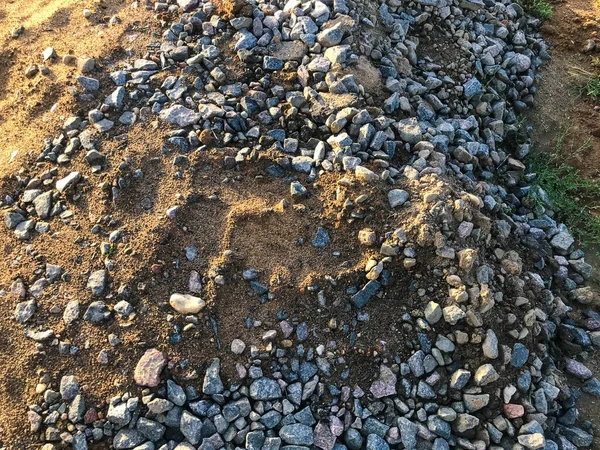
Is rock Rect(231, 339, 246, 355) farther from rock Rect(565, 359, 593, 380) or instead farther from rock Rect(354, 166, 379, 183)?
rock Rect(565, 359, 593, 380)

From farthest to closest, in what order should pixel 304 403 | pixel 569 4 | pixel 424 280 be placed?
pixel 569 4 < pixel 424 280 < pixel 304 403

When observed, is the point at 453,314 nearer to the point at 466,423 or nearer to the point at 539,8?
the point at 466,423

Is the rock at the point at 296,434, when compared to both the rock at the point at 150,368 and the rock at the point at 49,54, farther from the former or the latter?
the rock at the point at 49,54

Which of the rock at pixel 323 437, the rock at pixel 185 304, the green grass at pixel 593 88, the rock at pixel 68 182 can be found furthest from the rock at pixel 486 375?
the green grass at pixel 593 88

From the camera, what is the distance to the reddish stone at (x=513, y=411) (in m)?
3.18

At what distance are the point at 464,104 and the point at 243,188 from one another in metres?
2.11

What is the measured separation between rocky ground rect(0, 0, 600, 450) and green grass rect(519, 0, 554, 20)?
2.01 m

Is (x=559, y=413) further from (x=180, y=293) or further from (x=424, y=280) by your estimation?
(x=180, y=293)

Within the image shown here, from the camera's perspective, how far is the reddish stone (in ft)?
10.4

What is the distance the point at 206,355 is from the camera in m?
3.15

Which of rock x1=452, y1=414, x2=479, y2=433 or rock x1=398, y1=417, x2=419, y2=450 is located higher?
rock x1=398, y1=417, x2=419, y2=450

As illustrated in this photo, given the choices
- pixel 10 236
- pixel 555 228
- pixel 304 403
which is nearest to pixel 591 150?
pixel 555 228

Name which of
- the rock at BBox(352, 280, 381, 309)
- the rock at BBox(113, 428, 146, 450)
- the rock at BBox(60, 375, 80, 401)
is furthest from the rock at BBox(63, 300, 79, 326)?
the rock at BBox(352, 280, 381, 309)

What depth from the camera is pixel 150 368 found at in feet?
10.1
